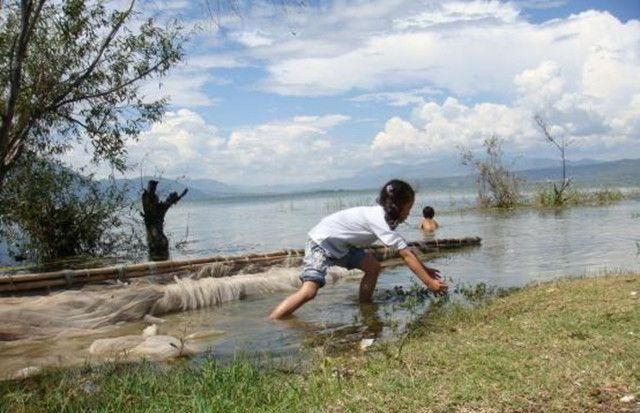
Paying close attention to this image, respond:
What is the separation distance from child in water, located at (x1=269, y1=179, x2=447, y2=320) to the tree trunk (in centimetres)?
973

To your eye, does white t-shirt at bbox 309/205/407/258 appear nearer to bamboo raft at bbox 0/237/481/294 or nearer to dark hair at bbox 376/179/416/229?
dark hair at bbox 376/179/416/229

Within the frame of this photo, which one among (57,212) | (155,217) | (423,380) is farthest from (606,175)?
(423,380)

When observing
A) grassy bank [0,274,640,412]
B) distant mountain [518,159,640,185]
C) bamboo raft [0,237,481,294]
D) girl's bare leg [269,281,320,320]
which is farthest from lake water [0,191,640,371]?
distant mountain [518,159,640,185]

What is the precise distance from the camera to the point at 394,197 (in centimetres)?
766

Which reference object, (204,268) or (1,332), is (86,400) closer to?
(1,332)

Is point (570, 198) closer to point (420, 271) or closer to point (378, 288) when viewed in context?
point (378, 288)

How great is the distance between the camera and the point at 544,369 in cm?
443

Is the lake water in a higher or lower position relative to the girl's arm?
lower

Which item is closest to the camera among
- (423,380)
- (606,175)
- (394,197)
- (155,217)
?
(423,380)

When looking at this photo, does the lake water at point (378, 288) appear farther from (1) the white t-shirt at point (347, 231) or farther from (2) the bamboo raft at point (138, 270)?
(2) the bamboo raft at point (138, 270)

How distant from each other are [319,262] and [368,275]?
101 cm

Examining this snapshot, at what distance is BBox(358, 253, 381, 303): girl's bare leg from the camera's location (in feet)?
27.8

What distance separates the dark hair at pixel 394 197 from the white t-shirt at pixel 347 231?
0.30ft

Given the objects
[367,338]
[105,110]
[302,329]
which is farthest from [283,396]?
[105,110]
